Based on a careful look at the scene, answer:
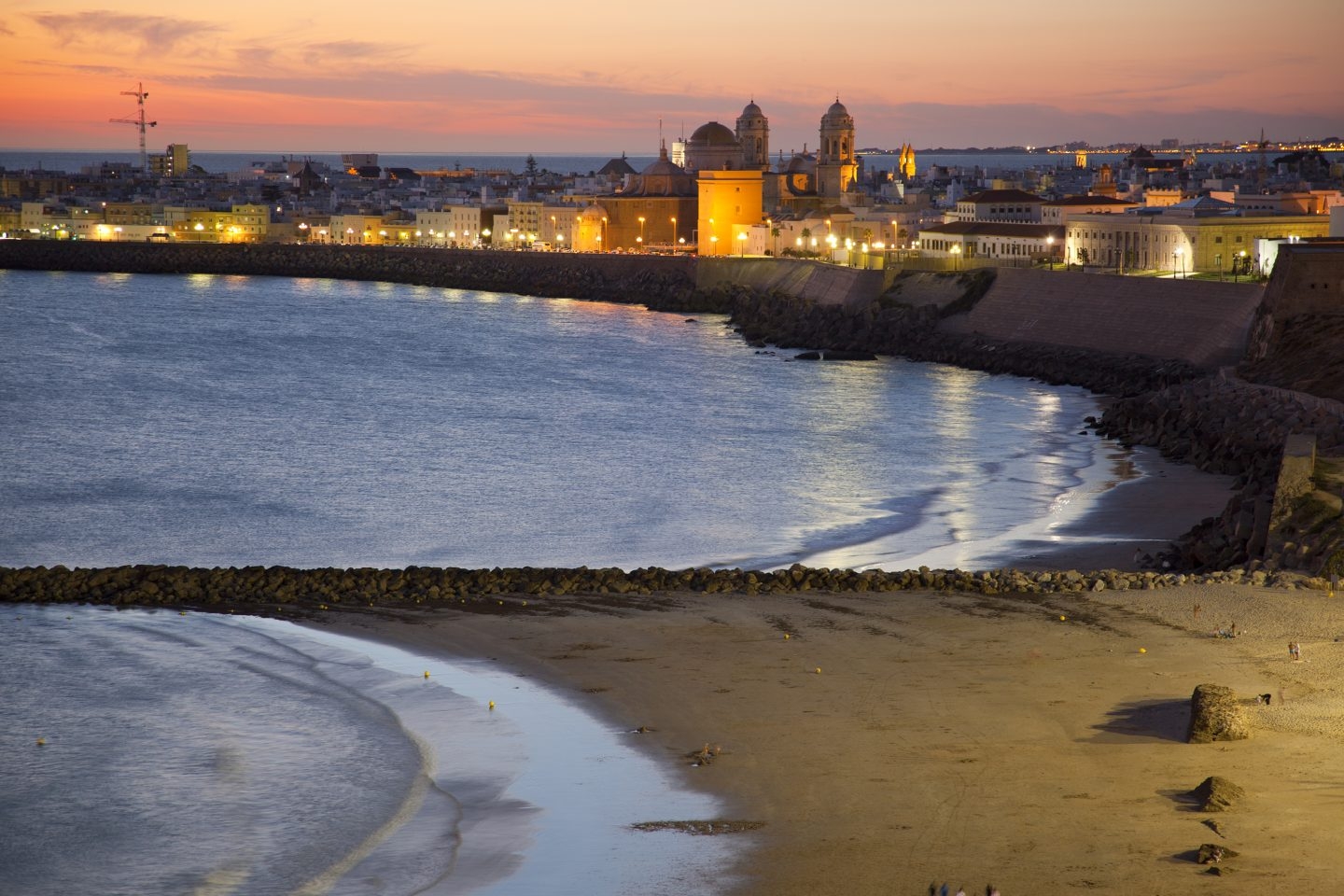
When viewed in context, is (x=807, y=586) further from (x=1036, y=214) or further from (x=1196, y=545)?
(x=1036, y=214)

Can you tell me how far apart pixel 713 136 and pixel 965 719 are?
179ft

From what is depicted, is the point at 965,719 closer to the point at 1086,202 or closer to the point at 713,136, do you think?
the point at 1086,202

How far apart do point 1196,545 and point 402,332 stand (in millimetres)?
30933

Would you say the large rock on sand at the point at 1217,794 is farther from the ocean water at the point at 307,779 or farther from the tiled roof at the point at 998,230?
the tiled roof at the point at 998,230

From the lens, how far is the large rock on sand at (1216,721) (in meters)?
9.01

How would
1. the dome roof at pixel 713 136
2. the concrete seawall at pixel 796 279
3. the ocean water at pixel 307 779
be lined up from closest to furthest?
1. the ocean water at pixel 307 779
2. the concrete seawall at pixel 796 279
3. the dome roof at pixel 713 136

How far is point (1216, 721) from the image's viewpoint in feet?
29.5

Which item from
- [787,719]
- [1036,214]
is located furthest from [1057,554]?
[1036,214]

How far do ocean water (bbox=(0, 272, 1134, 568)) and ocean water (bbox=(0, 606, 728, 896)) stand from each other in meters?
3.75

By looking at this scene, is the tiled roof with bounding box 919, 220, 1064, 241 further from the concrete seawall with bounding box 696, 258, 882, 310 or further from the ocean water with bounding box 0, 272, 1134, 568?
the ocean water with bounding box 0, 272, 1134, 568

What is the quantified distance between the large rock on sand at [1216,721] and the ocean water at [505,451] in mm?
5294

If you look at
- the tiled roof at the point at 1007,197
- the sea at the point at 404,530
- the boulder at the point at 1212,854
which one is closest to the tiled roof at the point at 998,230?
Result: the tiled roof at the point at 1007,197

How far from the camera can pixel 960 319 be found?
3728 centimetres

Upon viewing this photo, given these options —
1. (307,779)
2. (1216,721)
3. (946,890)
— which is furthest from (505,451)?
(946,890)
